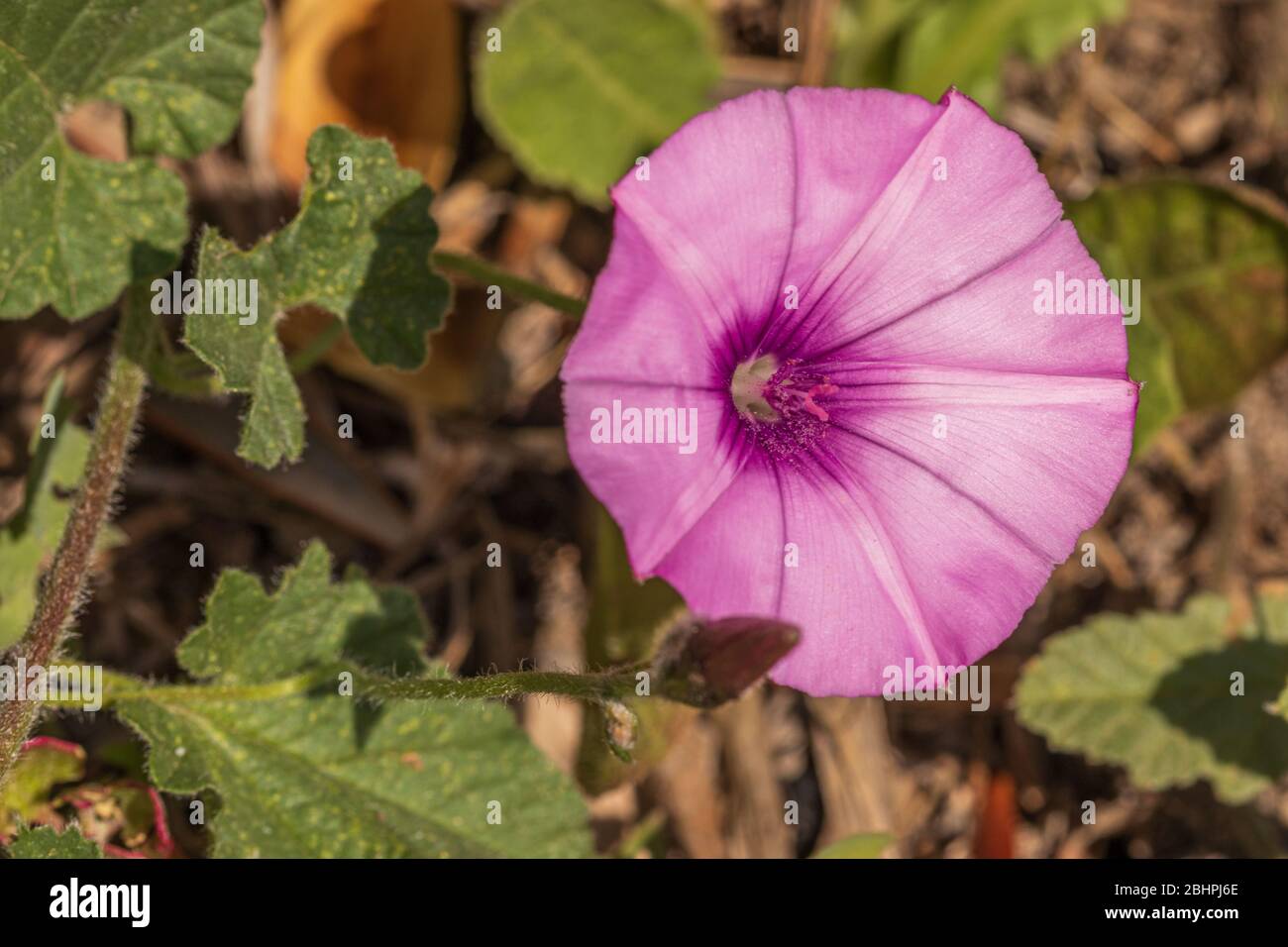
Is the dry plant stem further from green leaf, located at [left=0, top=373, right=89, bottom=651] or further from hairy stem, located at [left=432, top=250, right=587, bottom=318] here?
hairy stem, located at [left=432, top=250, right=587, bottom=318]

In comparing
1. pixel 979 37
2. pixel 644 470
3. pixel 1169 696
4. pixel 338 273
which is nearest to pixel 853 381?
pixel 644 470

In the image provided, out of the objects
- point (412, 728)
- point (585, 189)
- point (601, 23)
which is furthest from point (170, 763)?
point (601, 23)

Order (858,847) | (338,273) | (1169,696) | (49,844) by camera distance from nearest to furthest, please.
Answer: (49,844) < (338,273) < (858,847) < (1169,696)

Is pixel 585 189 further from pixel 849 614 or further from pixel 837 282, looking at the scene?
pixel 849 614

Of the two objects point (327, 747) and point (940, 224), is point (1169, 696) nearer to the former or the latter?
point (940, 224)

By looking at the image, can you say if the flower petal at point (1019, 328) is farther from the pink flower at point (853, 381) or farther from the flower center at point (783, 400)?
the flower center at point (783, 400)

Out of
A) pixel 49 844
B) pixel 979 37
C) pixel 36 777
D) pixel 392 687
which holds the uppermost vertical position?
pixel 979 37
